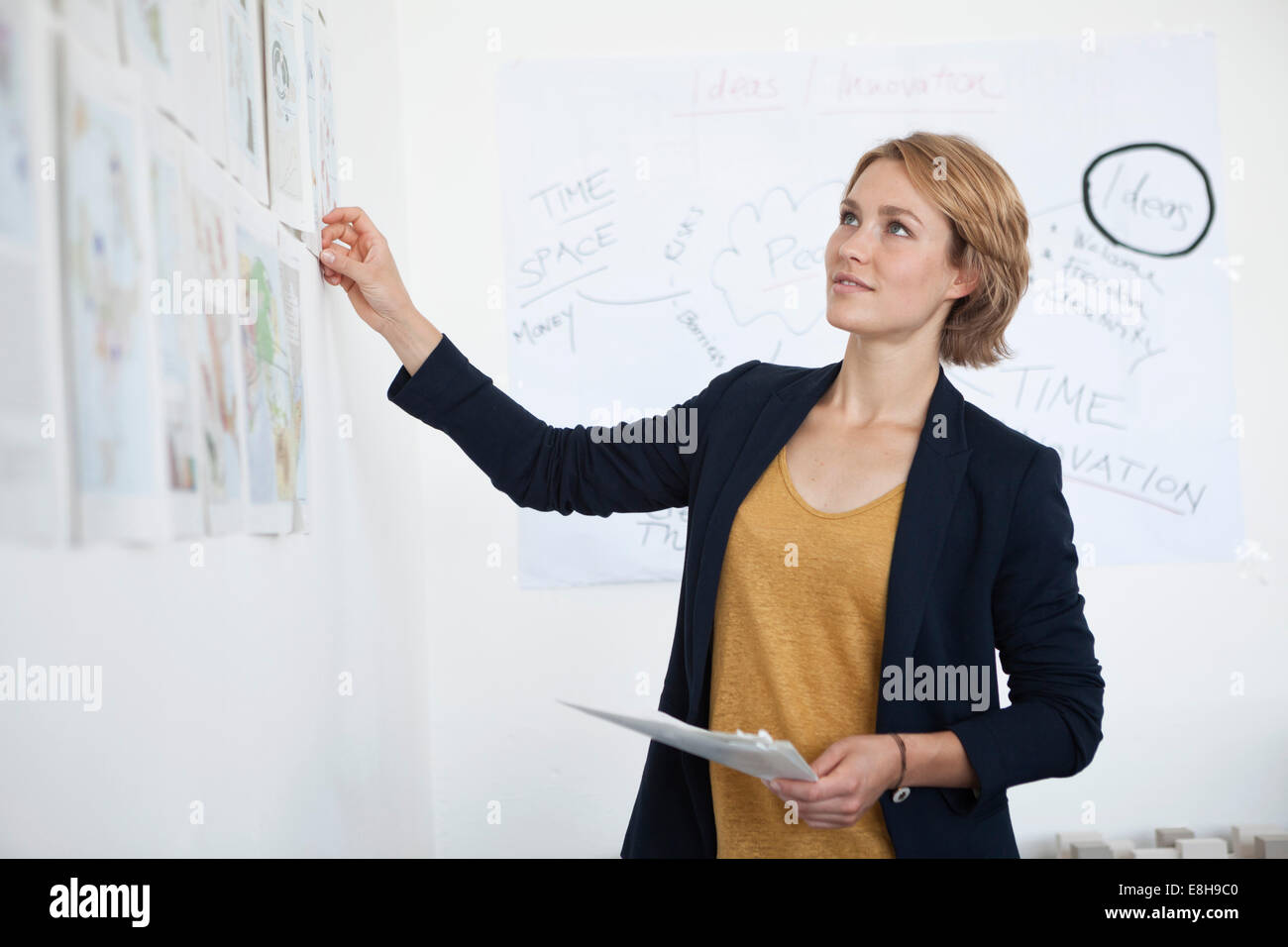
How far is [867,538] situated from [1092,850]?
1.22 metres

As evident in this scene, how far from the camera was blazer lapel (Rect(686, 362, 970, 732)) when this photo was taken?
111 cm

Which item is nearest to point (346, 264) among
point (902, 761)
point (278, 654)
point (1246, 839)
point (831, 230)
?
point (278, 654)

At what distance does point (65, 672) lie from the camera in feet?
2.07

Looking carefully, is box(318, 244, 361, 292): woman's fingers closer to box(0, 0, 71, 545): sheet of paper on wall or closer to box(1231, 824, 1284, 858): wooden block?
box(0, 0, 71, 545): sheet of paper on wall

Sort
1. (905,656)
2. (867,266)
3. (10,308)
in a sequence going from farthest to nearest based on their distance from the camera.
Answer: (867,266)
(905,656)
(10,308)

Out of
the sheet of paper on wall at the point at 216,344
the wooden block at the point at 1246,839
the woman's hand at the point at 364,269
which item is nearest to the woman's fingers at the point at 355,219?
the woman's hand at the point at 364,269

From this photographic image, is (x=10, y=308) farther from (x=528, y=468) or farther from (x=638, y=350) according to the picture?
(x=638, y=350)

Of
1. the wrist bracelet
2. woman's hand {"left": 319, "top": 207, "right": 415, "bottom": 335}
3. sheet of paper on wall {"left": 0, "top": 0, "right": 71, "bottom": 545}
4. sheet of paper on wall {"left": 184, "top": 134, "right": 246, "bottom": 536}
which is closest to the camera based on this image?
sheet of paper on wall {"left": 0, "top": 0, "right": 71, "bottom": 545}

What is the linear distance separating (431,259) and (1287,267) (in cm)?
170

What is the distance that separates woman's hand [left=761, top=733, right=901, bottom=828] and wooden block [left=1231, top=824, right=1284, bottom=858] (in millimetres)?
1392

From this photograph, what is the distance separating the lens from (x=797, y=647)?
117cm

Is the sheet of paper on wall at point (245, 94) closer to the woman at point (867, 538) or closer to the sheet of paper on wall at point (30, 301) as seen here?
the woman at point (867, 538)

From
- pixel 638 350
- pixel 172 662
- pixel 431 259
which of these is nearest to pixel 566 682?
pixel 638 350

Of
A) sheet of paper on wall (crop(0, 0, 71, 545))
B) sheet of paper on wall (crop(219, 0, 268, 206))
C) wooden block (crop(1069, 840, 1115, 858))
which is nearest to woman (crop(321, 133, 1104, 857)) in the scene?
sheet of paper on wall (crop(219, 0, 268, 206))
